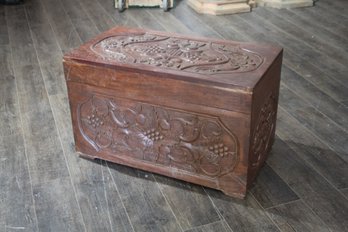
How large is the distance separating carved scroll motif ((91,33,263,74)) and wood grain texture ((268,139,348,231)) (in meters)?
0.49

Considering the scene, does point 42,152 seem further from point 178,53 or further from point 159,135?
point 178,53

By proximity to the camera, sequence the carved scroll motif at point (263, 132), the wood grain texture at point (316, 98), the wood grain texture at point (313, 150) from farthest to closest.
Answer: the wood grain texture at point (316, 98) → the wood grain texture at point (313, 150) → the carved scroll motif at point (263, 132)

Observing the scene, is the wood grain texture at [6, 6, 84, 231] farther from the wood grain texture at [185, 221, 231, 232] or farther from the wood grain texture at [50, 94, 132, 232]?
the wood grain texture at [185, 221, 231, 232]

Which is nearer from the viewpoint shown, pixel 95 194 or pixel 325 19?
pixel 95 194

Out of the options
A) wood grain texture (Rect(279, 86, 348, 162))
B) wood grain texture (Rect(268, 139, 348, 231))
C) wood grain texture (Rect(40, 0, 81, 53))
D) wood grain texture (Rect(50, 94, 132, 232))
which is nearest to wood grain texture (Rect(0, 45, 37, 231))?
wood grain texture (Rect(50, 94, 132, 232))

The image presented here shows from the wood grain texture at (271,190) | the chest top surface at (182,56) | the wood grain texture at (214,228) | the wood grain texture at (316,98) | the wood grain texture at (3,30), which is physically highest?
the chest top surface at (182,56)

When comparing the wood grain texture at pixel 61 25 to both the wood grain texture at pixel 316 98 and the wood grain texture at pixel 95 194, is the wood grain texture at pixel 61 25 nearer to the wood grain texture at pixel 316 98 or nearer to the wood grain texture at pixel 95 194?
the wood grain texture at pixel 95 194

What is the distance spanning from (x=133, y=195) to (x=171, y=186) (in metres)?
0.16

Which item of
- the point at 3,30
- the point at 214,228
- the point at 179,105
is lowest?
the point at 214,228

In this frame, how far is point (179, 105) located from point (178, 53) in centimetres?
26

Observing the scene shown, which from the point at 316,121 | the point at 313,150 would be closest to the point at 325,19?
the point at 316,121

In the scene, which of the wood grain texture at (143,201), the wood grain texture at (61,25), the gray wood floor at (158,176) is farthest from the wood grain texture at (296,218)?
the wood grain texture at (61,25)

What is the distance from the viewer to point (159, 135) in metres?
1.74

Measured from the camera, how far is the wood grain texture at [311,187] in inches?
63.8
